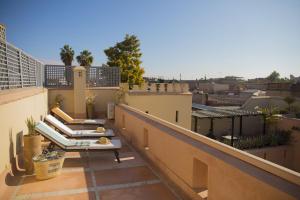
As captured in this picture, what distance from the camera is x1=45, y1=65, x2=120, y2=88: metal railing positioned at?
14.0 metres

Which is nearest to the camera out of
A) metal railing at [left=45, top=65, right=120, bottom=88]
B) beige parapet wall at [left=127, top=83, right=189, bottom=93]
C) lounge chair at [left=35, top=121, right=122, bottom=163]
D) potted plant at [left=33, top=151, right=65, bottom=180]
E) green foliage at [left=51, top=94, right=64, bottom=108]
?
potted plant at [left=33, top=151, right=65, bottom=180]

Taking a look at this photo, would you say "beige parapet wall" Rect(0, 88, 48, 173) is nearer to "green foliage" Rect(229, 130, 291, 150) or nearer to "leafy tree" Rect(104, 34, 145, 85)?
"green foliage" Rect(229, 130, 291, 150)

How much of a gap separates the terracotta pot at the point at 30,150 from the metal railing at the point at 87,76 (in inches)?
347

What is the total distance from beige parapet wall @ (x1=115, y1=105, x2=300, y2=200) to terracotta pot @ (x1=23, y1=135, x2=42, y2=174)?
298 centimetres

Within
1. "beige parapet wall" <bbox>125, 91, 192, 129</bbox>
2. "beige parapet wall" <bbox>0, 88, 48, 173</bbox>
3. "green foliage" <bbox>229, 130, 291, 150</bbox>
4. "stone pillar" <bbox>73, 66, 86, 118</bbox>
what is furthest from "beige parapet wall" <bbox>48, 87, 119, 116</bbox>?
"green foliage" <bbox>229, 130, 291, 150</bbox>

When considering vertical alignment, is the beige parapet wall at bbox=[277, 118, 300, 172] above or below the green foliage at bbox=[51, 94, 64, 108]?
below

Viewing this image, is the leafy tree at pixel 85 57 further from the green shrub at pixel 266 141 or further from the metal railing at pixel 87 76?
the green shrub at pixel 266 141

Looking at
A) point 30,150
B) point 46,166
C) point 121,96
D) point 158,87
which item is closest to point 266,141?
point 158,87

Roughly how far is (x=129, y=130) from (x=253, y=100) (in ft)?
76.1

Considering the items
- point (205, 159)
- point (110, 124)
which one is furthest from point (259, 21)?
point (205, 159)

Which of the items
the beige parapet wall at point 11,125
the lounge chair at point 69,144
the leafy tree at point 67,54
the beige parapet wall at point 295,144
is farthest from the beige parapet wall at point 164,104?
the leafy tree at point 67,54

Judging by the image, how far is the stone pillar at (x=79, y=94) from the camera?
42.2 feet

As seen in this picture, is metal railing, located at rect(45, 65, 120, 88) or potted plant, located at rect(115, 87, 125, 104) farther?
metal railing, located at rect(45, 65, 120, 88)

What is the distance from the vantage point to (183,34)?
1958 cm
